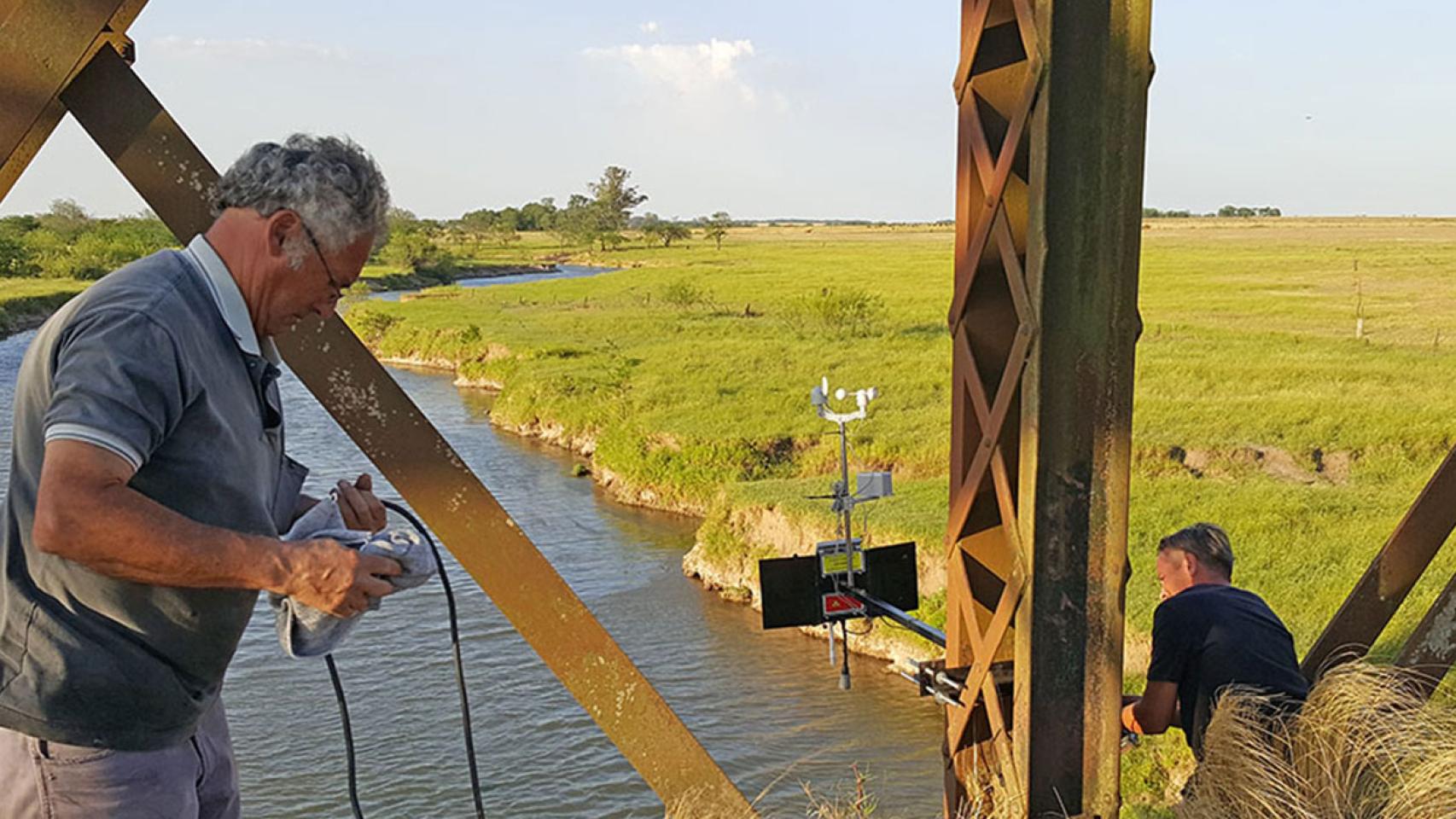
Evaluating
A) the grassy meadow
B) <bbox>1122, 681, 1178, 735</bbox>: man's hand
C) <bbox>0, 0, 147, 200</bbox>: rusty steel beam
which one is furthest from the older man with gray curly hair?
the grassy meadow

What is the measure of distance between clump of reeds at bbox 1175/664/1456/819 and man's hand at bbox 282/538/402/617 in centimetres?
234

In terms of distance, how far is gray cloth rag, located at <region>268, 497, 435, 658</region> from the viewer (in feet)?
5.95

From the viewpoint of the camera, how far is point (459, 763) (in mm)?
10867

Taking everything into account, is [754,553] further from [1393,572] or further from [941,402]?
[1393,572]

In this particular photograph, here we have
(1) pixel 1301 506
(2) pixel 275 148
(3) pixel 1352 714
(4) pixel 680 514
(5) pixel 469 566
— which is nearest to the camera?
(2) pixel 275 148

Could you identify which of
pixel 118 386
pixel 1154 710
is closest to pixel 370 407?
pixel 118 386

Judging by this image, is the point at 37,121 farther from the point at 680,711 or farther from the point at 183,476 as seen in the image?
the point at 680,711

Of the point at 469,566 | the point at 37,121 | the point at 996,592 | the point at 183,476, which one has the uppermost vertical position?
the point at 37,121

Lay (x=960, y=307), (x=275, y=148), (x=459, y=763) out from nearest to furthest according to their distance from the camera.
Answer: (x=275, y=148) → (x=960, y=307) → (x=459, y=763)

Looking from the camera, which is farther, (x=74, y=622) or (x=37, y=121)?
(x=37, y=121)

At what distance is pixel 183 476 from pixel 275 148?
50 centimetres

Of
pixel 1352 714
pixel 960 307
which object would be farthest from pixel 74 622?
pixel 1352 714

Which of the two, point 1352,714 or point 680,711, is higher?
point 1352,714

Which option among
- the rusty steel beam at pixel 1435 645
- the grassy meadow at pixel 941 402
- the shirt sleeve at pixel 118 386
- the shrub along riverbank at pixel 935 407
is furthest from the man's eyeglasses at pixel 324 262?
the shrub along riverbank at pixel 935 407
